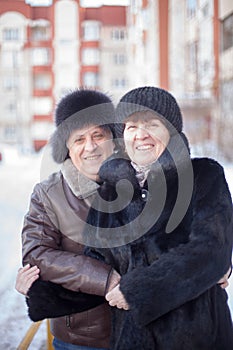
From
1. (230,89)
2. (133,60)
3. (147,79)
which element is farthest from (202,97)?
(133,60)

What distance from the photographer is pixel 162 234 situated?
1974 mm

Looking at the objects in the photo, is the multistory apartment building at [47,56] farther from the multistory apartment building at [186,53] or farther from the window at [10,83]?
the multistory apartment building at [186,53]

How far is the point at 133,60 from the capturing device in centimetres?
3706

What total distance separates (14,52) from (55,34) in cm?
412

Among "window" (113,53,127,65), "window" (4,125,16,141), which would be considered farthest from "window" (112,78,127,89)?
"window" (4,125,16,141)

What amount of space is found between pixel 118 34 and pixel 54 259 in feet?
141

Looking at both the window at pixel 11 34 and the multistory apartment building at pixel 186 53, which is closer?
the multistory apartment building at pixel 186 53

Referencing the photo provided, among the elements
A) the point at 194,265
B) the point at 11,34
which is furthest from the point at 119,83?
the point at 194,265

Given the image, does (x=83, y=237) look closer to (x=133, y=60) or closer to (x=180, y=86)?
(x=180, y=86)

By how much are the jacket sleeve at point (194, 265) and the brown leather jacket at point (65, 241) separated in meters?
0.25

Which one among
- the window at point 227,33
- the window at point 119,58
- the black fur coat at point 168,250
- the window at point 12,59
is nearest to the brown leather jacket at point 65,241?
the black fur coat at point 168,250

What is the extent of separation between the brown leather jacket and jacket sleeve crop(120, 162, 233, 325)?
0.25 m

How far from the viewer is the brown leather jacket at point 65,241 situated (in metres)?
2.09

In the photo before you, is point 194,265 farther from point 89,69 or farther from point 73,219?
point 89,69
